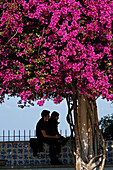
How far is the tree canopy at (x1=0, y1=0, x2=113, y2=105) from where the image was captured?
8.40 m

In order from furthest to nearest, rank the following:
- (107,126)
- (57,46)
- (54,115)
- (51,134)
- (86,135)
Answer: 1. (107,126)
2. (54,115)
3. (51,134)
4. (86,135)
5. (57,46)

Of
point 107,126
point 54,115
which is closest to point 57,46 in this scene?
point 54,115

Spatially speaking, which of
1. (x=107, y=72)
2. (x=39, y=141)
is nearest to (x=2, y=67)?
(x=107, y=72)

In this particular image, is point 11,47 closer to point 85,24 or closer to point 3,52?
point 3,52

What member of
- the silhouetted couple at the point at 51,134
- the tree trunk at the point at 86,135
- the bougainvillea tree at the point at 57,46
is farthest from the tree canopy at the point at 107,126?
the bougainvillea tree at the point at 57,46

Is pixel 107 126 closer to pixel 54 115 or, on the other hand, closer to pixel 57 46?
pixel 54 115

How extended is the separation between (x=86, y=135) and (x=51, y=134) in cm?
216

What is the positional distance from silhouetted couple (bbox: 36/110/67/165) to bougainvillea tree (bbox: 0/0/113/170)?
416 cm

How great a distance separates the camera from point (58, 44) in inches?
340

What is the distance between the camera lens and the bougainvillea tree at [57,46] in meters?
8.41

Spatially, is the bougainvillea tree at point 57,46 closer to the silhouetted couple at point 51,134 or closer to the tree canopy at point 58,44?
the tree canopy at point 58,44

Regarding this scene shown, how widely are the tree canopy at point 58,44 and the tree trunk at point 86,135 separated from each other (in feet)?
5.70

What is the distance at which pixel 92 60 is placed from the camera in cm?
858

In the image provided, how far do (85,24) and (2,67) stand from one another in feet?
7.36
